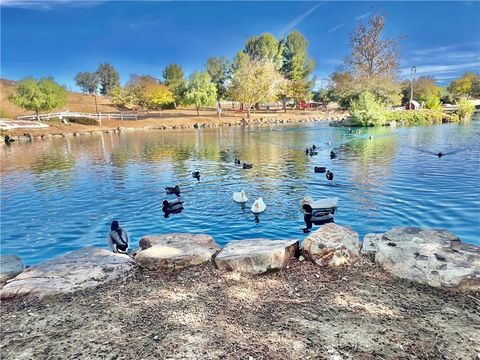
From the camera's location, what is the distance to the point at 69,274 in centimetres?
495

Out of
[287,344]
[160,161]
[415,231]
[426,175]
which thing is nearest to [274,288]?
[287,344]

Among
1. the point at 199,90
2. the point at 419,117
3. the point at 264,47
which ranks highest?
the point at 264,47

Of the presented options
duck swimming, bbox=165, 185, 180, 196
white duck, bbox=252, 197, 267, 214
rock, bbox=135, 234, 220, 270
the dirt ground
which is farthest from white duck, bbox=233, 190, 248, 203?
the dirt ground

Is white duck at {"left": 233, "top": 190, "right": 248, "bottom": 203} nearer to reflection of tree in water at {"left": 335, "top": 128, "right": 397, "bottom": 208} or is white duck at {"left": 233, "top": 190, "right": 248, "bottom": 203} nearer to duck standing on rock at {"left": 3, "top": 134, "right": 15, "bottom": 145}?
reflection of tree in water at {"left": 335, "top": 128, "right": 397, "bottom": 208}

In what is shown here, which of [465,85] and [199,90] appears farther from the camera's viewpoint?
[465,85]

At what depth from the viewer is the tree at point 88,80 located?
11950cm

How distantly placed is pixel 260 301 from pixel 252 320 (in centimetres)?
42

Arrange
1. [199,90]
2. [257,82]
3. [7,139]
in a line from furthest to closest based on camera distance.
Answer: [199,90], [257,82], [7,139]

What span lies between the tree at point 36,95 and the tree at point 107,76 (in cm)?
6207

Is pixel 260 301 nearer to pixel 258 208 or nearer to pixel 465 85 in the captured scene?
pixel 258 208

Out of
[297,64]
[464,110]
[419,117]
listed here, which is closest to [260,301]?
[419,117]

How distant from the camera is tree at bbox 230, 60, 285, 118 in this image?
6341 cm

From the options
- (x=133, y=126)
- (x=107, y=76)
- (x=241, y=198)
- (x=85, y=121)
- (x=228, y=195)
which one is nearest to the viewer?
(x=241, y=198)

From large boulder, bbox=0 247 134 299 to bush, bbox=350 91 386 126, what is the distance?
39.6m
